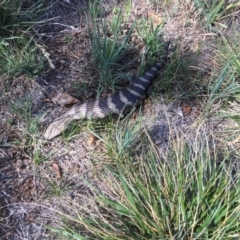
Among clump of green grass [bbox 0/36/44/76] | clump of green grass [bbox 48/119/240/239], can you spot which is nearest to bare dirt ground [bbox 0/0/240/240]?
clump of green grass [bbox 0/36/44/76]

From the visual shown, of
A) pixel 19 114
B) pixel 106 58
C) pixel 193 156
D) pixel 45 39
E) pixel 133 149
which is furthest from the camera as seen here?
pixel 45 39

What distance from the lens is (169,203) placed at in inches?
98.9

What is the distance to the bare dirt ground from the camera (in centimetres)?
283

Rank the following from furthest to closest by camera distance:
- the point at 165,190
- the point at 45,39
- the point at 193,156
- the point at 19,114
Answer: the point at 45,39 → the point at 19,114 → the point at 193,156 → the point at 165,190

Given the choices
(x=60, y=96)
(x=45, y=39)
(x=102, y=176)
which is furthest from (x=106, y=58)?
(x=102, y=176)

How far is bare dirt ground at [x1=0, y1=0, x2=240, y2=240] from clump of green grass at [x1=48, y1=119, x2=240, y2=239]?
19cm

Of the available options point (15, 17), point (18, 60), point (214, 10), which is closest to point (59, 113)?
point (18, 60)

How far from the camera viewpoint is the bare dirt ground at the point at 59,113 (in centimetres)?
283

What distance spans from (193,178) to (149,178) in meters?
0.25

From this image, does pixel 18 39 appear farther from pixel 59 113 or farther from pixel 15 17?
pixel 59 113

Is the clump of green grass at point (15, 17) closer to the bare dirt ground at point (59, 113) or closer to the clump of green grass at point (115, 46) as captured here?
the bare dirt ground at point (59, 113)

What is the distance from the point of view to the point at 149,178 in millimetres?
2596

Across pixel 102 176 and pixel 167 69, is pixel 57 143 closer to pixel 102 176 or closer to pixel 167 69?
pixel 102 176

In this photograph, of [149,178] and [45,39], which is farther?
[45,39]
